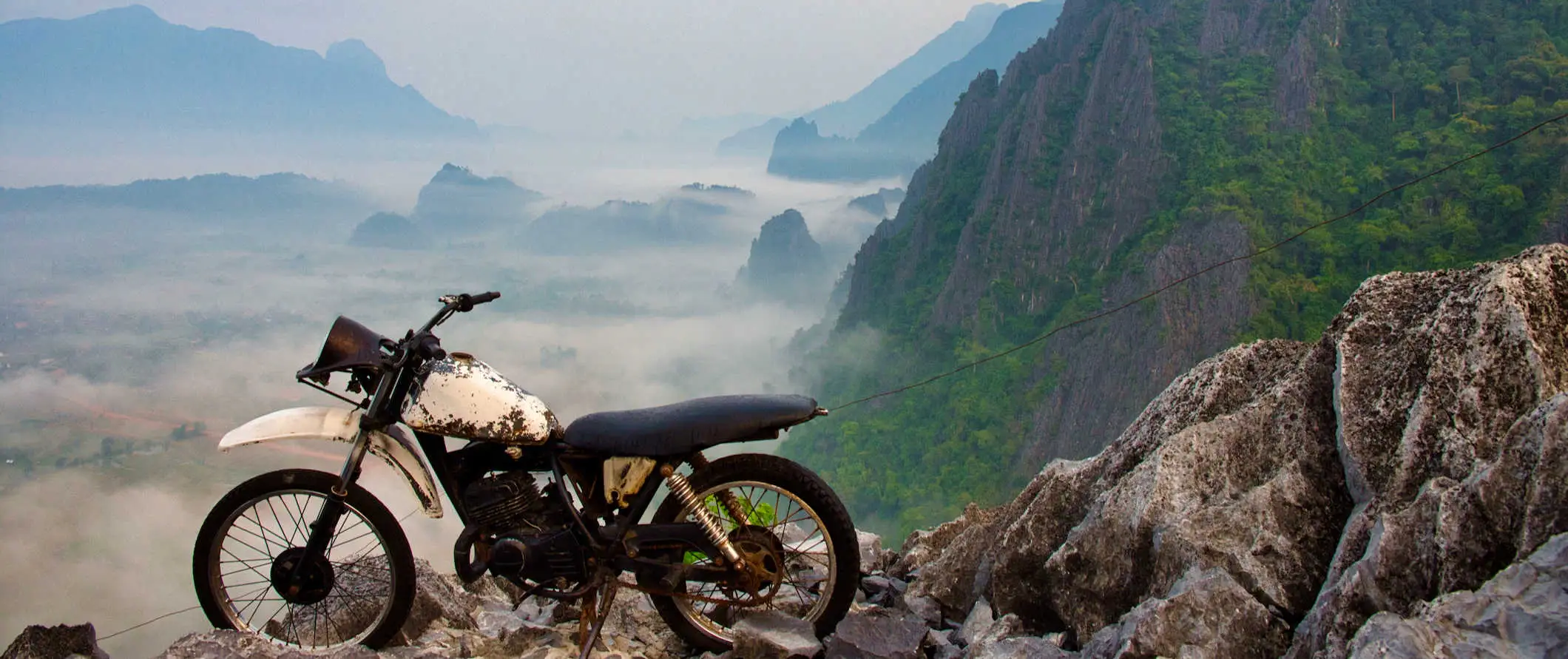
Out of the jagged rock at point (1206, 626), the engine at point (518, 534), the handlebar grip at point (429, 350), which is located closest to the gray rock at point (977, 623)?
the jagged rock at point (1206, 626)

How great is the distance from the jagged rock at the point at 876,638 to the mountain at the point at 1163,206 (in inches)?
1803

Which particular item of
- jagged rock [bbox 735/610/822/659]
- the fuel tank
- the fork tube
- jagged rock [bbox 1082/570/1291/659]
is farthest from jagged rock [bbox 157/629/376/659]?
jagged rock [bbox 1082/570/1291/659]

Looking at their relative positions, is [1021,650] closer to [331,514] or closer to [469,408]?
[469,408]

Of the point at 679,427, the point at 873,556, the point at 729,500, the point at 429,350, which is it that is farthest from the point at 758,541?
the point at 873,556

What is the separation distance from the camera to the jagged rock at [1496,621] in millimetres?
2334

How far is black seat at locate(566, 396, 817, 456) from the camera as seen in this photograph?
404 cm

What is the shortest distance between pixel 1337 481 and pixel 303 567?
461 centimetres

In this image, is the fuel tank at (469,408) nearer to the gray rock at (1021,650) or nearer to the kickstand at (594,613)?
the kickstand at (594,613)

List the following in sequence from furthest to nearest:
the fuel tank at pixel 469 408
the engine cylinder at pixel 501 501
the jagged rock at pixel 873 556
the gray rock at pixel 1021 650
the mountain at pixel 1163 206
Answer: the mountain at pixel 1163 206 < the jagged rock at pixel 873 556 < the engine cylinder at pixel 501 501 < the fuel tank at pixel 469 408 < the gray rock at pixel 1021 650

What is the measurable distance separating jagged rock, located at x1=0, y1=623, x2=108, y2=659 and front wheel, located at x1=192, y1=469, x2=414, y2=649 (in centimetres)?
59

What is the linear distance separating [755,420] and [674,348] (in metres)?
183

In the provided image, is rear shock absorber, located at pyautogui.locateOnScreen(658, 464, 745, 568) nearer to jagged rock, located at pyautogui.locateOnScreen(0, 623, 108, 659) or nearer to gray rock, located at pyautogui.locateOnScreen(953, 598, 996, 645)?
gray rock, located at pyautogui.locateOnScreen(953, 598, 996, 645)

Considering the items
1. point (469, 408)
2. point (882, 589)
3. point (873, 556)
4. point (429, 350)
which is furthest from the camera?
point (873, 556)

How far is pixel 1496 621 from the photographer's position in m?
2.42
